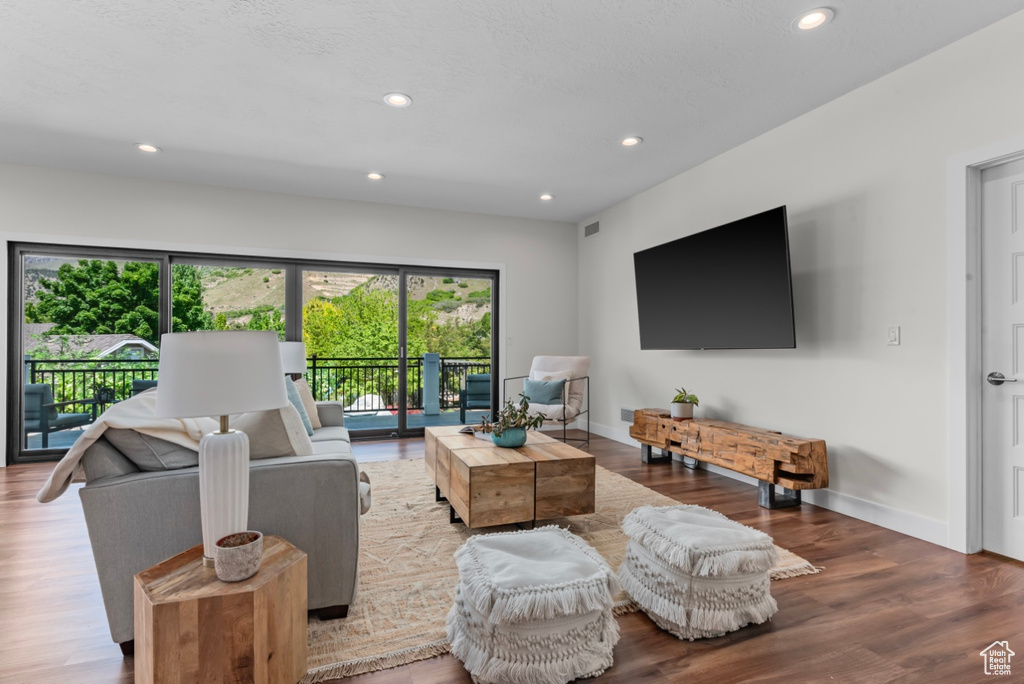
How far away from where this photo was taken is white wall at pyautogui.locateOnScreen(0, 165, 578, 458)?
4.27 metres

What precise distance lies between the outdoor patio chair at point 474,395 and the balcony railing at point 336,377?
0.21ft

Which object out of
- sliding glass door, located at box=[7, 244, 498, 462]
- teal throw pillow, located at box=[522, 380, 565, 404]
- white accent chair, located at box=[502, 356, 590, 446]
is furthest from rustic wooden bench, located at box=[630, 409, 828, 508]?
sliding glass door, located at box=[7, 244, 498, 462]

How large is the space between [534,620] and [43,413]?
5.07 metres

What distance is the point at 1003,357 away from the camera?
7.93 feet

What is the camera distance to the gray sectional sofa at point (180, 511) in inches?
63.1

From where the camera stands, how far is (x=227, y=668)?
1338 millimetres

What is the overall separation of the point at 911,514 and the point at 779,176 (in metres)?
2.22

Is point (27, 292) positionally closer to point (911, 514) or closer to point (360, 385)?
point (360, 385)

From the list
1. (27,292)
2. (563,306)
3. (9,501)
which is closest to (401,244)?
(563,306)

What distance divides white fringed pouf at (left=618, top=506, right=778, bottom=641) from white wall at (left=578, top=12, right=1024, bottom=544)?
1.50 metres

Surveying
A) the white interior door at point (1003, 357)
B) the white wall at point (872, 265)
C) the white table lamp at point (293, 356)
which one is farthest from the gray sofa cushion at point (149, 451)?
the white interior door at point (1003, 357)

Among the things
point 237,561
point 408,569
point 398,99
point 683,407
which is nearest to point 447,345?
point 683,407

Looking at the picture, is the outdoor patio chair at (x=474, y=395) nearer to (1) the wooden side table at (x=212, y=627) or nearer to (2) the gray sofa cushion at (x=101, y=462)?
(2) the gray sofa cushion at (x=101, y=462)

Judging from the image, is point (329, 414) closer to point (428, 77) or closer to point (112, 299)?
point (428, 77)
